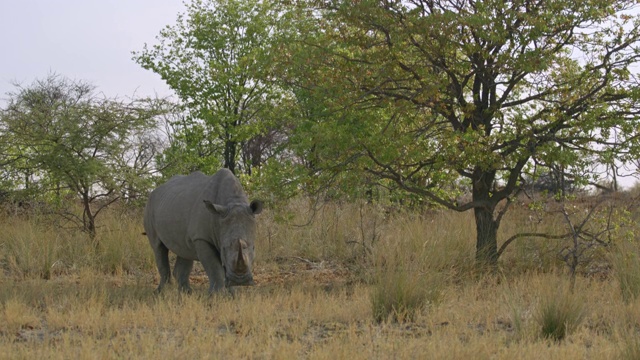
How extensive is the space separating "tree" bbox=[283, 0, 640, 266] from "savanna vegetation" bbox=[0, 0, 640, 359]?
38 mm

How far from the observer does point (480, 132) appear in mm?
10719

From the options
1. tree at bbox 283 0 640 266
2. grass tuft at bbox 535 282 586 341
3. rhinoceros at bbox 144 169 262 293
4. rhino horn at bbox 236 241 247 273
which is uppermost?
tree at bbox 283 0 640 266

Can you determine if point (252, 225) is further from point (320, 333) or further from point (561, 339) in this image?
point (561, 339)

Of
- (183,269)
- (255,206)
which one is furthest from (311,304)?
(183,269)

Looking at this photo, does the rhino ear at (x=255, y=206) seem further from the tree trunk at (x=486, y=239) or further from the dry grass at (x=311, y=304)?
the tree trunk at (x=486, y=239)

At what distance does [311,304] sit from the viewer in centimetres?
914

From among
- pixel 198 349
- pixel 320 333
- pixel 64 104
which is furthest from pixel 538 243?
pixel 64 104

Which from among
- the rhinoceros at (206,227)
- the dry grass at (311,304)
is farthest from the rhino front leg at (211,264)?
the dry grass at (311,304)

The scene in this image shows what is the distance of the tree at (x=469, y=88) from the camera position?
10.3 meters

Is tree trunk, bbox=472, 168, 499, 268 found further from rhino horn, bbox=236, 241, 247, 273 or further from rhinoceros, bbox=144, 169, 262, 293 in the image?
rhino horn, bbox=236, 241, 247, 273

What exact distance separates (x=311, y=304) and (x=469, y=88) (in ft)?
15.8

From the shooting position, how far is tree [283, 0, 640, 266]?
33.8 ft

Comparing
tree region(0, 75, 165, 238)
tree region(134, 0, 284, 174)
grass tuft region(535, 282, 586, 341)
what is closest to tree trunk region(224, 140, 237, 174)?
tree region(134, 0, 284, 174)

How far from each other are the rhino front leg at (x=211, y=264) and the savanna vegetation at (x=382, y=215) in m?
0.39
